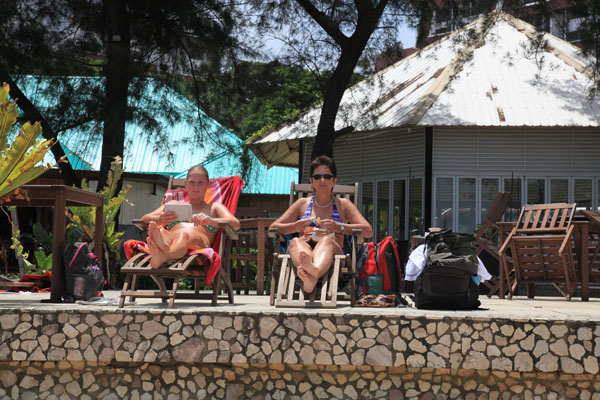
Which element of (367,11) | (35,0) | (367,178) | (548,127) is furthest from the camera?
(367,178)

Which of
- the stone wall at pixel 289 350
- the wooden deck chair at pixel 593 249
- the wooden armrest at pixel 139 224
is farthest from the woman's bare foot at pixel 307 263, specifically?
the wooden deck chair at pixel 593 249

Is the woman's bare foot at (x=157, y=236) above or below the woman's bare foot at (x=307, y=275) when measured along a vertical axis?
above

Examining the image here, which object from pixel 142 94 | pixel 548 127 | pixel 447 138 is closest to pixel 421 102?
pixel 447 138

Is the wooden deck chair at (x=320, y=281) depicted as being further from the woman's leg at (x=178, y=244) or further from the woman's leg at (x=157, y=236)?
the woman's leg at (x=157, y=236)

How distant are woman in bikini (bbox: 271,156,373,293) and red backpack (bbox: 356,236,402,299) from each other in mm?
166

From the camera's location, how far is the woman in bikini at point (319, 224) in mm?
5867

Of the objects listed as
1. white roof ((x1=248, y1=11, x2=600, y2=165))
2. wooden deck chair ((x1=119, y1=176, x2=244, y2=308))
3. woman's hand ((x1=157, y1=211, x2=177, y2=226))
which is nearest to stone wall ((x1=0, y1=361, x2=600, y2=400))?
wooden deck chair ((x1=119, y1=176, x2=244, y2=308))

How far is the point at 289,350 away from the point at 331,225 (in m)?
1.44

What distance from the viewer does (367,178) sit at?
1788 centimetres

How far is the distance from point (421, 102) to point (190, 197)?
1002 cm

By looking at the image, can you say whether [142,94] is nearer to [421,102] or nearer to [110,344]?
[421,102]

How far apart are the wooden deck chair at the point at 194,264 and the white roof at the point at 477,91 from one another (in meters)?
8.30

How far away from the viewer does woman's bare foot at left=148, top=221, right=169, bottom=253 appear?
224 inches

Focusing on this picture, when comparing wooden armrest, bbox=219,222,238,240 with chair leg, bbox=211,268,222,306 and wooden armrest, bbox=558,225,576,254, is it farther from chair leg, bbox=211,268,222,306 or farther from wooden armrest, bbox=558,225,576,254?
wooden armrest, bbox=558,225,576,254
